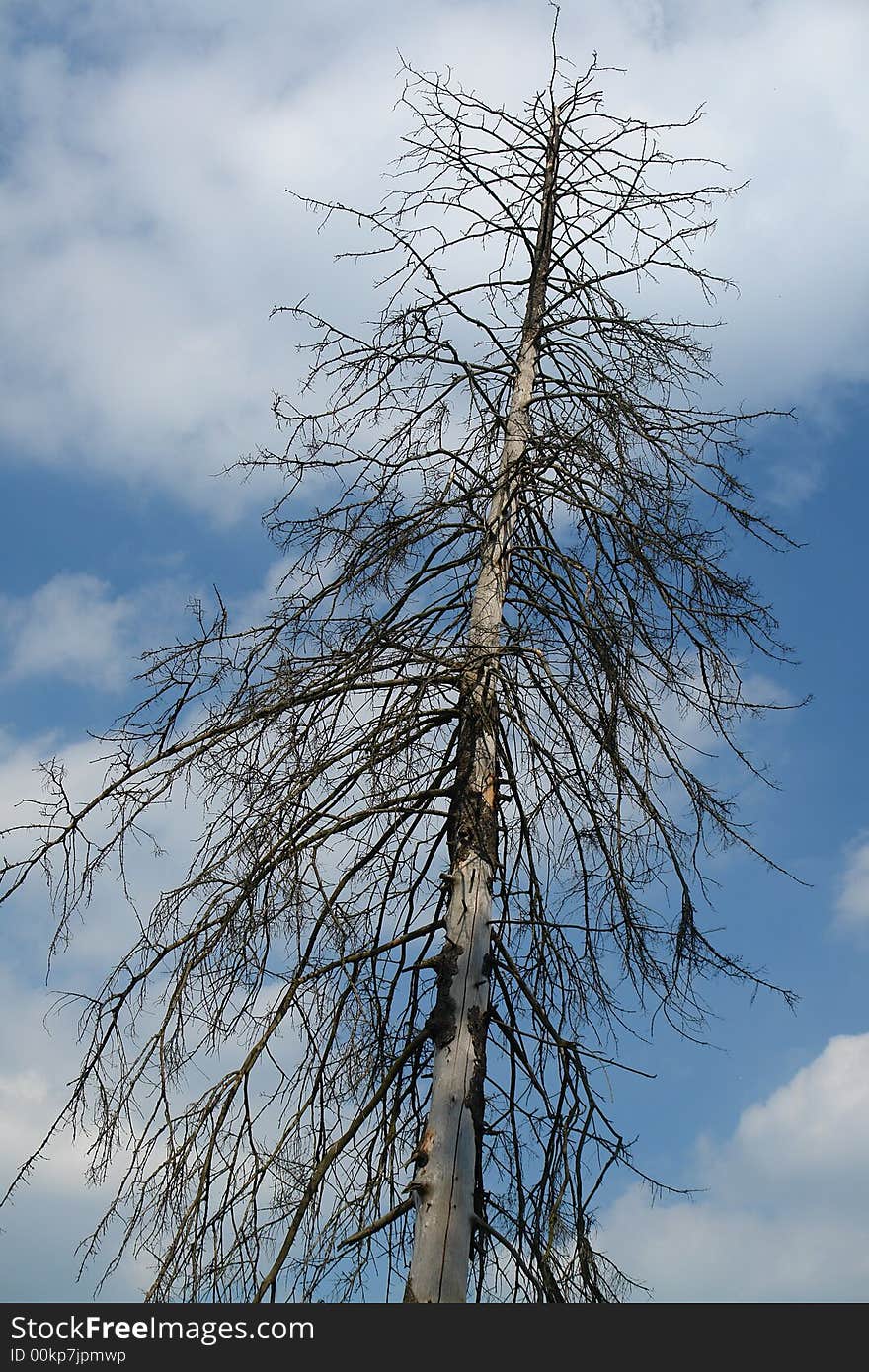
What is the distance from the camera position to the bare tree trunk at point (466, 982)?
4.38 metres

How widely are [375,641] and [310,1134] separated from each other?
2004 millimetres

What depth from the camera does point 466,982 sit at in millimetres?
4887

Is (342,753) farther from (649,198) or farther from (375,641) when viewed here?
(649,198)

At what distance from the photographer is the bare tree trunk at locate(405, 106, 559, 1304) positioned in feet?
14.4

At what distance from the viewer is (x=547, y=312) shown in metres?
6.84

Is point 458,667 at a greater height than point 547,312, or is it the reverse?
point 547,312

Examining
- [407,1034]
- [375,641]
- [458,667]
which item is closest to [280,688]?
[375,641]

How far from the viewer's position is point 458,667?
4855 millimetres
